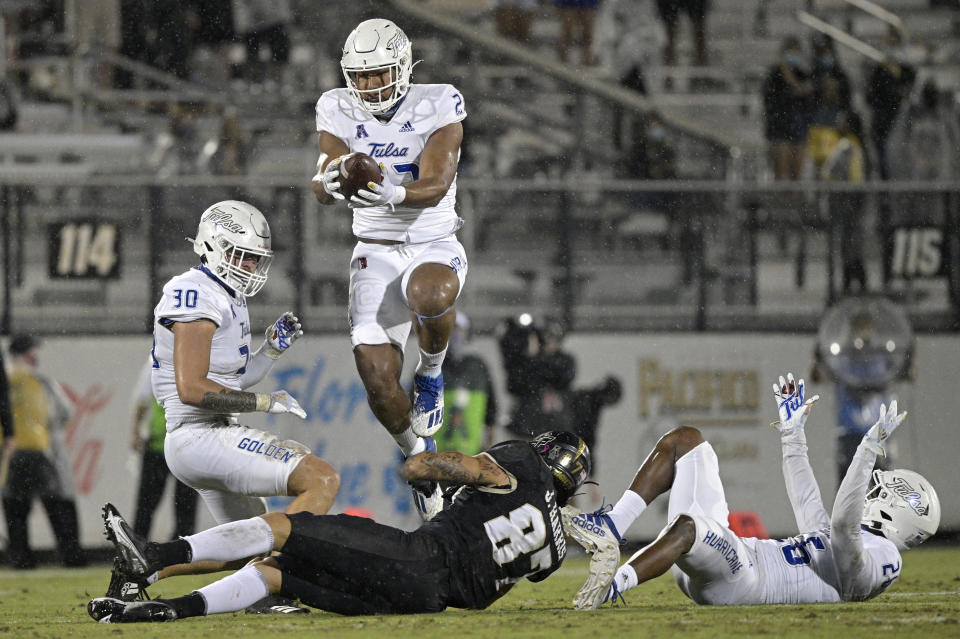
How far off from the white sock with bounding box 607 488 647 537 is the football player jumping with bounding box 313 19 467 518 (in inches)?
35.8

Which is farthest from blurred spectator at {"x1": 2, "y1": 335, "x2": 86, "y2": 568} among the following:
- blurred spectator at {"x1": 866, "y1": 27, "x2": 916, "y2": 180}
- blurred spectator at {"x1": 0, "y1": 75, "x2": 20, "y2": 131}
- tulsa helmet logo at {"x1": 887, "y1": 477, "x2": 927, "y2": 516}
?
blurred spectator at {"x1": 866, "y1": 27, "x2": 916, "y2": 180}

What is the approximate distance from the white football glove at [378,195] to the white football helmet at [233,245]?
1.69 ft

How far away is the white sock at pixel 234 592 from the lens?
17.7 ft

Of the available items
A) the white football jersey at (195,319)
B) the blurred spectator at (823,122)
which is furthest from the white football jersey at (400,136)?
the blurred spectator at (823,122)

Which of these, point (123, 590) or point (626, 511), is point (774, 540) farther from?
point (123, 590)

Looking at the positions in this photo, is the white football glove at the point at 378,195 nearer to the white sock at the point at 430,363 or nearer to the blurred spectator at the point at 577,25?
the white sock at the point at 430,363

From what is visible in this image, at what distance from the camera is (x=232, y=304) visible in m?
6.33

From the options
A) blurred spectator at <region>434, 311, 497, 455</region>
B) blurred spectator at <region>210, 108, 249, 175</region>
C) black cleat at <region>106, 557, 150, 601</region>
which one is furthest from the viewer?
blurred spectator at <region>210, 108, 249, 175</region>

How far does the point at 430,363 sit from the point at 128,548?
2.00 m

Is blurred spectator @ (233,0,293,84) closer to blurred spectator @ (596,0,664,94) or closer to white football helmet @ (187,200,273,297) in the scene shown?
blurred spectator @ (596,0,664,94)

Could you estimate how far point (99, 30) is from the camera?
45.0 ft

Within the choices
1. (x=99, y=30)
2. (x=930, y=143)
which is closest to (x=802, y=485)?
(x=930, y=143)

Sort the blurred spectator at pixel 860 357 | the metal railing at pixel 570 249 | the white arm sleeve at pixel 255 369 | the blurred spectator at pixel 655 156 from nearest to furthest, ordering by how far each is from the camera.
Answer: the white arm sleeve at pixel 255 369 < the metal railing at pixel 570 249 < the blurred spectator at pixel 860 357 < the blurred spectator at pixel 655 156

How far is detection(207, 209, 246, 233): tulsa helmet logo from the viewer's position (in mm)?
6371
